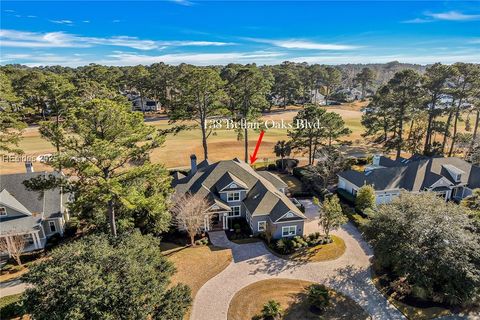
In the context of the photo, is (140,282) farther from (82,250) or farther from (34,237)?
(34,237)

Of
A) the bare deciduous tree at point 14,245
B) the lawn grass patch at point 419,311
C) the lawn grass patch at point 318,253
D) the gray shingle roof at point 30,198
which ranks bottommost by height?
the lawn grass patch at point 419,311

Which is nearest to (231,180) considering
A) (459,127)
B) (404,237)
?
(404,237)

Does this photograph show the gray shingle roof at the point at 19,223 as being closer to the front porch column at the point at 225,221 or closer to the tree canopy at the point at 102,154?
the tree canopy at the point at 102,154

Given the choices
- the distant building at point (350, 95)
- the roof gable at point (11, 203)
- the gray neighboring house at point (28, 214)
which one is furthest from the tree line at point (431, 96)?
the distant building at point (350, 95)

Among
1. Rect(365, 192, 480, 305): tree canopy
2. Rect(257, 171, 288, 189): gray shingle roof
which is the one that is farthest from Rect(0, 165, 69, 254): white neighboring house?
Rect(365, 192, 480, 305): tree canopy

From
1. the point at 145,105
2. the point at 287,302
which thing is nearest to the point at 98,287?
the point at 287,302

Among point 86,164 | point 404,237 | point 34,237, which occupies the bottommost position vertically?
point 34,237

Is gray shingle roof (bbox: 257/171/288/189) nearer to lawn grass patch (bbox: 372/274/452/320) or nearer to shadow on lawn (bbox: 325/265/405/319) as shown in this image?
shadow on lawn (bbox: 325/265/405/319)
